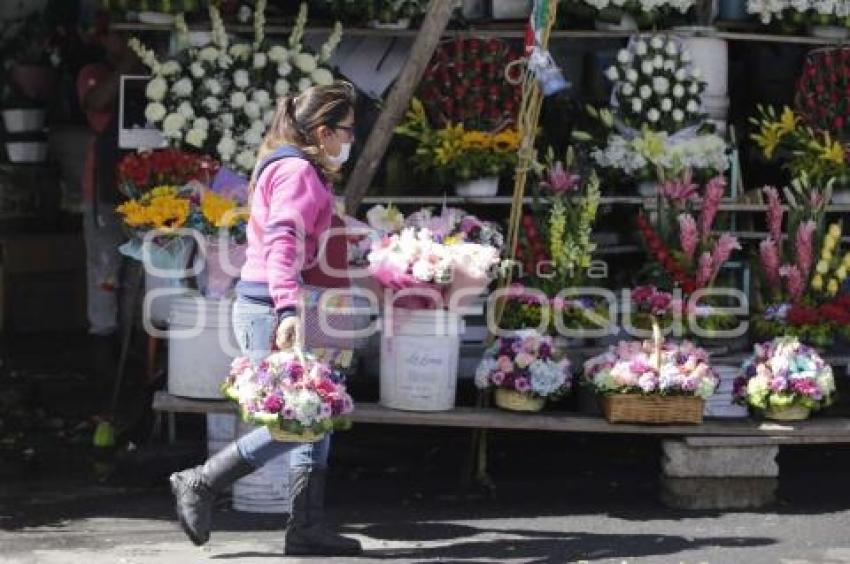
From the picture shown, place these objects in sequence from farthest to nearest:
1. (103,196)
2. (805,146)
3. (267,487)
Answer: (103,196)
(805,146)
(267,487)

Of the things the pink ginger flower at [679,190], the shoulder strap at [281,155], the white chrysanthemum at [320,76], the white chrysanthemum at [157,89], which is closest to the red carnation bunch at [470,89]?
the white chrysanthemum at [320,76]

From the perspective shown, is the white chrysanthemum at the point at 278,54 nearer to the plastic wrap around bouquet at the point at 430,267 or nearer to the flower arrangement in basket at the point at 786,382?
the plastic wrap around bouquet at the point at 430,267

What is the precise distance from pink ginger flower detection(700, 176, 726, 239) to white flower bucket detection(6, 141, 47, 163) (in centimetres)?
485

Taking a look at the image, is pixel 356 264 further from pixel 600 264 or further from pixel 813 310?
pixel 813 310

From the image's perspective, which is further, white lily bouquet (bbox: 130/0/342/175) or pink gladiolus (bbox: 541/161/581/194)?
pink gladiolus (bbox: 541/161/581/194)

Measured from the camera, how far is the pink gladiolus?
8828mm

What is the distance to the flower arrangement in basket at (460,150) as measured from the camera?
911cm

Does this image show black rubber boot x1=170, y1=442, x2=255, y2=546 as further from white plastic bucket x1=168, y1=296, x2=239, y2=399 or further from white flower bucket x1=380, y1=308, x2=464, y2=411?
white flower bucket x1=380, y1=308, x2=464, y2=411

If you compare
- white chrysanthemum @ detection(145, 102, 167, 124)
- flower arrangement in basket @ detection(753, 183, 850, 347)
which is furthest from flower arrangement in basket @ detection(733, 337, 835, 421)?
white chrysanthemum @ detection(145, 102, 167, 124)

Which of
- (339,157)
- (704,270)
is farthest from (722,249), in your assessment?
(339,157)

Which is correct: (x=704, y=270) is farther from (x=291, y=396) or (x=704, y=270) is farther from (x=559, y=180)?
(x=291, y=396)

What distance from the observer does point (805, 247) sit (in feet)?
28.7

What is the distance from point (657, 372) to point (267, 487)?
1.75 m

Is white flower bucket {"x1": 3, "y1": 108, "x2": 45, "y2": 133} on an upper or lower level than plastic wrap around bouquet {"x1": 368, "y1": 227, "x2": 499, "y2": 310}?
upper
